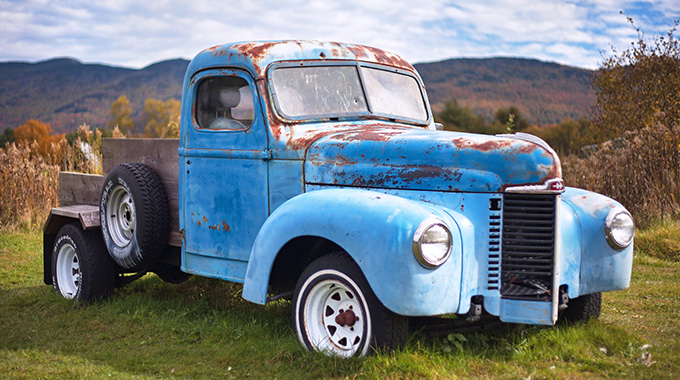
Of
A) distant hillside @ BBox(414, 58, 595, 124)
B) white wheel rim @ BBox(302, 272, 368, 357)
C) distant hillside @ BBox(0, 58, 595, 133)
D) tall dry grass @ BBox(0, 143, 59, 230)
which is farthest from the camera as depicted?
distant hillside @ BBox(414, 58, 595, 124)

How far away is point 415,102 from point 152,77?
7012 cm

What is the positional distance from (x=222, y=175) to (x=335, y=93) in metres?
1.05

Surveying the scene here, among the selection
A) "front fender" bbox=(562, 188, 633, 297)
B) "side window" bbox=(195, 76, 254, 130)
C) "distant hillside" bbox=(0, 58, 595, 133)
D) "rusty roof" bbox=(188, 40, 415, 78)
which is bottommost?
"front fender" bbox=(562, 188, 633, 297)

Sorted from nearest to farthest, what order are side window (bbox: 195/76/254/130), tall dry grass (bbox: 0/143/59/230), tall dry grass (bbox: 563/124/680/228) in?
side window (bbox: 195/76/254/130), tall dry grass (bbox: 563/124/680/228), tall dry grass (bbox: 0/143/59/230)

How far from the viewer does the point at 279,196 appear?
459cm

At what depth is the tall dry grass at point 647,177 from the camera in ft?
29.7

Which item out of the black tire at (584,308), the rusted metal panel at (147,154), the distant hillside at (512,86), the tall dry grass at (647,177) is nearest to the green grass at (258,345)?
the black tire at (584,308)

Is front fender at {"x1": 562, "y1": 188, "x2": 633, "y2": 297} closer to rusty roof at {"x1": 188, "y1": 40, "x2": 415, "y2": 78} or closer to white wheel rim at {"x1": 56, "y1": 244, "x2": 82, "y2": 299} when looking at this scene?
rusty roof at {"x1": 188, "y1": 40, "x2": 415, "y2": 78}

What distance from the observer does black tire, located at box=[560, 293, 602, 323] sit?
458 centimetres

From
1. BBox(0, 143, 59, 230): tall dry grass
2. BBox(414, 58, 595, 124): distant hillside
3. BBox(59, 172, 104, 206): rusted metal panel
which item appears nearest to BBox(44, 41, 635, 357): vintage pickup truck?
BBox(59, 172, 104, 206): rusted metal panel

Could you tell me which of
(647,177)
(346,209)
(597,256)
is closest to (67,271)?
(346,209)

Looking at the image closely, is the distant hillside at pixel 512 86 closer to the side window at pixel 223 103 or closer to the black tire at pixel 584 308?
the black tire at pixel 584 308

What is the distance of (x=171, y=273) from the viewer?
611 centimetres

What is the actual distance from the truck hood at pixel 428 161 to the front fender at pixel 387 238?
231 mm
